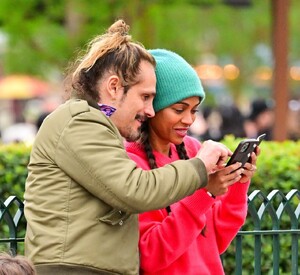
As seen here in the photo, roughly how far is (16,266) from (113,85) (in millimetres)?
652

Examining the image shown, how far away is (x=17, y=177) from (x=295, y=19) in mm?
22258

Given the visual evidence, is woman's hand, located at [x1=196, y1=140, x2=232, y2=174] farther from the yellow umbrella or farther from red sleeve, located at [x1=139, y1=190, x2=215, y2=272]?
the yellow umbrella

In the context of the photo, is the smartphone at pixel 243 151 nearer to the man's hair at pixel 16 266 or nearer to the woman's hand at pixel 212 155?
the woman's hand at pixel 212 155

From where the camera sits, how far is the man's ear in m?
3.40

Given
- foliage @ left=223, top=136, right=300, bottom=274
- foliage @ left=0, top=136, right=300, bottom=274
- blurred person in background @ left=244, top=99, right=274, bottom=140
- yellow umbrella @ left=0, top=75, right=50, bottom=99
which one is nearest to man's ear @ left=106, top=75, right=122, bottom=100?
foliage @ left=223, top=136, right=300, bottom=274

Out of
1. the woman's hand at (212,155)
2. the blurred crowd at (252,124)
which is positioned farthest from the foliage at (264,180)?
the blurred crowd at (252,124)

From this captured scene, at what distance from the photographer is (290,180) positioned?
6000 millimetres

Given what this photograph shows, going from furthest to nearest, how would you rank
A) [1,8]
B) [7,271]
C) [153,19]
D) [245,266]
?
[153,19]
[1,8]
[245,266]
[7,271]

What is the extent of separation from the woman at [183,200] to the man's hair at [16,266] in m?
0.49

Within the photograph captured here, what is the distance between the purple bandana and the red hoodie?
0.33m

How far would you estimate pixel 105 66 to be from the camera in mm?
3438

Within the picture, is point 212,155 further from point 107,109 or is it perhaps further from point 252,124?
point 252,124

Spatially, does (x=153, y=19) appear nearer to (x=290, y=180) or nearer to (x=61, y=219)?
(x=290, y=180)


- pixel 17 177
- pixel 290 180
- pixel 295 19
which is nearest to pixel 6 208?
pixel 17 177
